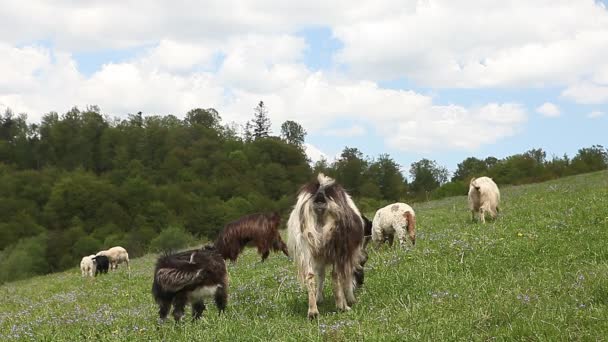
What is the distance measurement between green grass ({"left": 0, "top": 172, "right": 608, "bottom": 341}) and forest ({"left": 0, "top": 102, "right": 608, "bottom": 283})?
4477 cm

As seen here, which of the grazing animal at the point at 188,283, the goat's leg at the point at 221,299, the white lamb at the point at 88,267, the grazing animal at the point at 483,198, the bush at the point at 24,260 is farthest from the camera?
the bush at the point at 24,260

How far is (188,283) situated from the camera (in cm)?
793

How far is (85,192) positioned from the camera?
284 feet

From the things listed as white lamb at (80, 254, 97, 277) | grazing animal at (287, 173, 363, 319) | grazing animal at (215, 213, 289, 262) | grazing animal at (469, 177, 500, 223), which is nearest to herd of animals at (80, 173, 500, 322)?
grazing animal at (287, 173, 363, 319)

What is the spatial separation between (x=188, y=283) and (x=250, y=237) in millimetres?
10122

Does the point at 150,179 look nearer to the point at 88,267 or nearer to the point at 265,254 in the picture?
the point at 88,267

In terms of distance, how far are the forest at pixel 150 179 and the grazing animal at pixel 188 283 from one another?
160 ft

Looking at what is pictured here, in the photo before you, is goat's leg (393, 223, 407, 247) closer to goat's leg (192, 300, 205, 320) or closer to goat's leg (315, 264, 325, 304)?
goat's leg (315, 264, 325, 304)

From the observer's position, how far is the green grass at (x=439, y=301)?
580 centimetres

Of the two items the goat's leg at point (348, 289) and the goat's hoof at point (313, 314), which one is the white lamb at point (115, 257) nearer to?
the goat's leg at point (348, 289)

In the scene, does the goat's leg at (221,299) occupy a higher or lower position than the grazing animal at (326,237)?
lower

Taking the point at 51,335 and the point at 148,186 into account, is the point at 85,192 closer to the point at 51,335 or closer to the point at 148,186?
the point at 148,186

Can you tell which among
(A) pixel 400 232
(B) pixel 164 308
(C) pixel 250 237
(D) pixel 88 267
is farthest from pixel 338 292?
(D) pixel 88 267

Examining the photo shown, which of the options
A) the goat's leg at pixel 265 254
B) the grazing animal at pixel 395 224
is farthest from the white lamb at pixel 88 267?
the grazing animal at pixel 395 224
